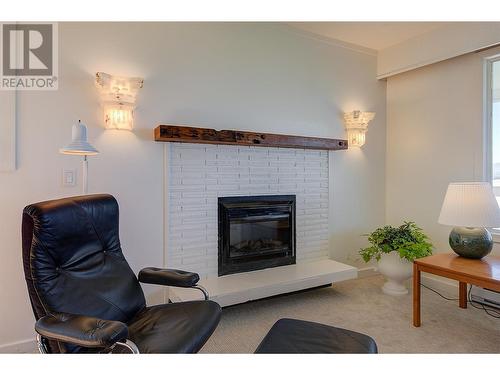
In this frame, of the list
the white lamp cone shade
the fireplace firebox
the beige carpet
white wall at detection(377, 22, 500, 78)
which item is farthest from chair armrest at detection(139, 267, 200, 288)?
white wall at detection(377, 22, 500, 78)

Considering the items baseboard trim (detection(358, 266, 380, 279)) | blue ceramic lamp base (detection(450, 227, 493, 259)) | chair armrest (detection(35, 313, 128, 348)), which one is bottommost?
baseboard trim (detection(358, 266, 380, 279))

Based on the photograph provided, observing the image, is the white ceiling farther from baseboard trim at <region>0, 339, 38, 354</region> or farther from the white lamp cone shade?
baseboard trim at <region>0, 339, 38, 354</region>

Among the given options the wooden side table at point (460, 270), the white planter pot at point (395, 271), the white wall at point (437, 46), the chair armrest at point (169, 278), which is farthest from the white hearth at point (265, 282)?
the white wall at point (437, 46)

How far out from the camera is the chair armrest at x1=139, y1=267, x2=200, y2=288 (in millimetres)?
1765

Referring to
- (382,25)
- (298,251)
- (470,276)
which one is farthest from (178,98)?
(470,276)

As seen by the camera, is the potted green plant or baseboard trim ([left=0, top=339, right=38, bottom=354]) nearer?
baseboard trim ([left=0, top=339, right=38, bottom=354])

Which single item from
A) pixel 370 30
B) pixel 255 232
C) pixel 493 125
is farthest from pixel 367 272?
pixel 370 30

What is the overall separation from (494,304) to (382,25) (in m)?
2.90

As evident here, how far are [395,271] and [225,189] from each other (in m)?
1.87

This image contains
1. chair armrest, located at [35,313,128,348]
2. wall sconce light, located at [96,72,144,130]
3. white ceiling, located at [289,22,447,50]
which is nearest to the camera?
chair armrest, located at [35,313,128,348]

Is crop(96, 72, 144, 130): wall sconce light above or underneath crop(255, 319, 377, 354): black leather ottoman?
above

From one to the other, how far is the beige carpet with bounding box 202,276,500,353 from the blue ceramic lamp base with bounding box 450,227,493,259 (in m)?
0.56

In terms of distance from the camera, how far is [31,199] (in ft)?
6.73

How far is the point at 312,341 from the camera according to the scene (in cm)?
144
